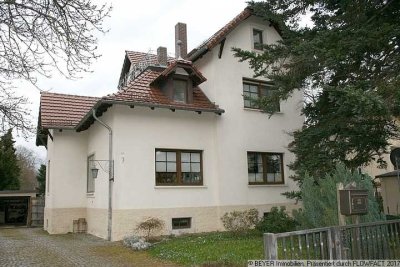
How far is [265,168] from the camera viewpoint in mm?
18250

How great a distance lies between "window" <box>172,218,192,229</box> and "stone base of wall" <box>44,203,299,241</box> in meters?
0.14

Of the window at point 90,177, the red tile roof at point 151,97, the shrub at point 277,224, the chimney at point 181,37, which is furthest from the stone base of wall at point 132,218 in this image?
the chimney at point 181,37

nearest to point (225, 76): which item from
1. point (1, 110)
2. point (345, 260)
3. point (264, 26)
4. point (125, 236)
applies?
point (264, 26)

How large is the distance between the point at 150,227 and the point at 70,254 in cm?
329

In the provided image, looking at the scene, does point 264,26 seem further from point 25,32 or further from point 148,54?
point 25,32

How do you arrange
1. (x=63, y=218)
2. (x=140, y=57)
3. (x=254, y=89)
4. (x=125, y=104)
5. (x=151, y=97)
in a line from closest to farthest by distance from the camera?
(x=125, y=104), (x=151, y=97), (x=254, y=89), (x=63, y=218), (x=140, y=57)

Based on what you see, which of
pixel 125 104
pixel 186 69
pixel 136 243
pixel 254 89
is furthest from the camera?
pixel 254 89

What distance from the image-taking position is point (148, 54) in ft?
72.1

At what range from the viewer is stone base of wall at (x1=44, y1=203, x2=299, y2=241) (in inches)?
582

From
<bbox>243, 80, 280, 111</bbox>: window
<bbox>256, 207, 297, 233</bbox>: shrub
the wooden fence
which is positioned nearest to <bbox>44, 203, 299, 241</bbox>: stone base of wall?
<bbox>256, 207, 297, 233</bbox>: shrub

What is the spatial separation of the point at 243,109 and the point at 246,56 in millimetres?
6970

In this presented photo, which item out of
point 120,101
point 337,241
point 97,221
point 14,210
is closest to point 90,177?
point 97,221

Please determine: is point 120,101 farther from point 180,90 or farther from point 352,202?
point 352,202

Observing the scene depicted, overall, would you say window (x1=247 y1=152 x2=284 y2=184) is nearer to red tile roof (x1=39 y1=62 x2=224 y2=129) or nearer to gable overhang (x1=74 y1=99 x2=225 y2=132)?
gable overhang (x1=74 y1=99 x2=225 y2=132)
